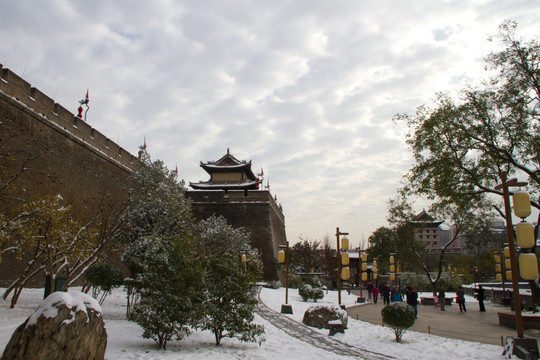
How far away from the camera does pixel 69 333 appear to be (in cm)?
391

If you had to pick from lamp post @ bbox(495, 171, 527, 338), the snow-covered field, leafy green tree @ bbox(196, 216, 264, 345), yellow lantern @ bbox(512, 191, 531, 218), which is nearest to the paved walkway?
the snow-covered field

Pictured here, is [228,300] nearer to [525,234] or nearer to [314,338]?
[314,338]

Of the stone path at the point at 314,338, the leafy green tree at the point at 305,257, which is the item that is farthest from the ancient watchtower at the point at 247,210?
the stone path at the point at 314,338

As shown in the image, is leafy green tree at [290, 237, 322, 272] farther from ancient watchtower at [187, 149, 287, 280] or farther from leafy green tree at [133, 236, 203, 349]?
leafy green tree at [133, 236, 203, 349]

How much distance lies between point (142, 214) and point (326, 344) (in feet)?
21.1

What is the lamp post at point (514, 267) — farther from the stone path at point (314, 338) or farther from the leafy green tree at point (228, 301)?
the leafy green tree at point (228, 301)

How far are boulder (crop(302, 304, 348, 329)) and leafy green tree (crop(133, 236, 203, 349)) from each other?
4056mm

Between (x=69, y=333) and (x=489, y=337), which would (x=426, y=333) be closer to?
(x=489, y=337)

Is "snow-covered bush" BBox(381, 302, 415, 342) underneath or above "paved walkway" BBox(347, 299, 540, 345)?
above

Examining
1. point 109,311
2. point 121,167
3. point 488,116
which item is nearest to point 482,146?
point 488,116

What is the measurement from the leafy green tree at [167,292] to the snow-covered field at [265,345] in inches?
11.9

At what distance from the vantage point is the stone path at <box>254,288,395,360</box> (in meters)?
6.61

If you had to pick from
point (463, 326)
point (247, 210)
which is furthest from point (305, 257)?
point (463, 326)

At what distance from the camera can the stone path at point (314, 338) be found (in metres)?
6.61
